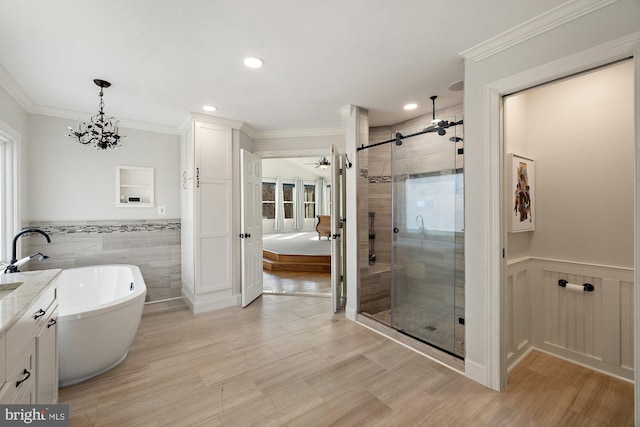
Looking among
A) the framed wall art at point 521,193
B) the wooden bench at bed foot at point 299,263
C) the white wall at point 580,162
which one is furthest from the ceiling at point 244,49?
the wooden bench at bed foot at point 299,263

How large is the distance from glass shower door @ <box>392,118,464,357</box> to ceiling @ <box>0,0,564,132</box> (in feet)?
2.17

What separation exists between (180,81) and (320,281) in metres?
3.77

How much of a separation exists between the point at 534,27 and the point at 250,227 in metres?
3.42

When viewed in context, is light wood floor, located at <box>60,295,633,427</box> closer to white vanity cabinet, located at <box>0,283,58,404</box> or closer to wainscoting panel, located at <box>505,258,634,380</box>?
wainscoting panel, located at <box>505,258,634,380</box>

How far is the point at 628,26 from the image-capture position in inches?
57.2

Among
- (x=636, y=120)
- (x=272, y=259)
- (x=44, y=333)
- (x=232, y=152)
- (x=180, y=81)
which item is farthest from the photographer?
(x=272, y=259)

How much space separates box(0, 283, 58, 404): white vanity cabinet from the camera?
1096 mm

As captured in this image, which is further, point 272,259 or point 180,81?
point 272,259

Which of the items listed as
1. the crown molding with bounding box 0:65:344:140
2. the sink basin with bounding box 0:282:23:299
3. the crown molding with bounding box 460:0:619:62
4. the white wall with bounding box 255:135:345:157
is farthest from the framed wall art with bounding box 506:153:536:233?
the sink basin with bounding box 0:282:23:299

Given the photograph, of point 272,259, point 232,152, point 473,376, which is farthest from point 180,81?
point 272,259

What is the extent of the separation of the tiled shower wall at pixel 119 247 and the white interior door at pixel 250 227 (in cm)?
111

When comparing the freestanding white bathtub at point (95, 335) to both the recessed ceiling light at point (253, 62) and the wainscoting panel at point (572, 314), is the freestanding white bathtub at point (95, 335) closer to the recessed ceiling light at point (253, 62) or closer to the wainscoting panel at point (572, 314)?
the recessed ceiling light at point (253, 62)

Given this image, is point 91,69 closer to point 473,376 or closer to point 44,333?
point 44,333

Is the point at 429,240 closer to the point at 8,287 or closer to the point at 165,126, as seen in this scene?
the point at 8,287
